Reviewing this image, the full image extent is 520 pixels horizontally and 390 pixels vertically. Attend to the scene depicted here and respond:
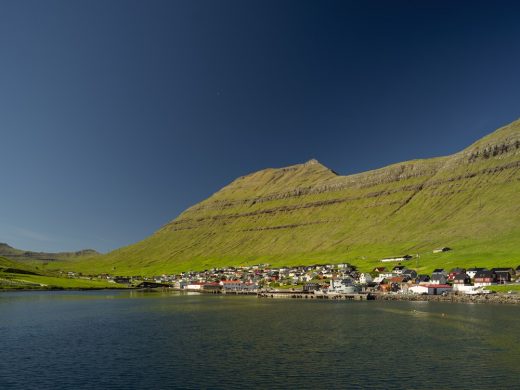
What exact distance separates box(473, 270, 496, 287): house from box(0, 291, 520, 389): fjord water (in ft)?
226

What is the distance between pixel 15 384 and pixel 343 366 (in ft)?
123

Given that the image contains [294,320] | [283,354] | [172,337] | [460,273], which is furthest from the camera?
[460,273]

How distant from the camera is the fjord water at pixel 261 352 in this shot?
47.2m

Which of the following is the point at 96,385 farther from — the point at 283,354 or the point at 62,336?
the point at 62,336

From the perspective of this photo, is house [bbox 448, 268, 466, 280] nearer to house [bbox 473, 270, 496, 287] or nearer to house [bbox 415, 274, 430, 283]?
house [bbox 473, 270, 496, 287]

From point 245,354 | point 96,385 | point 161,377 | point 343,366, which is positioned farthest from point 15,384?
point 343,366

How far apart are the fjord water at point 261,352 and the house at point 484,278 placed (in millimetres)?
68917

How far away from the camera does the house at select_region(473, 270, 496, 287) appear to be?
16725 cm

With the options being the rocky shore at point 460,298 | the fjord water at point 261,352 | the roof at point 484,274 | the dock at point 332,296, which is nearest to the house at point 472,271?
the roof at point 484,274

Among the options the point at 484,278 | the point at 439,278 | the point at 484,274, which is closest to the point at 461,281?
the point at 484,278

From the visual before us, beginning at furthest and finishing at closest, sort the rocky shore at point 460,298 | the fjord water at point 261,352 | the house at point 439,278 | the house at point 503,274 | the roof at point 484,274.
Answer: the house at point 439,278
the roof at point 484,274
the house at point 503,274
the rocky shore at point 460,298
the fjord water at point 261,352

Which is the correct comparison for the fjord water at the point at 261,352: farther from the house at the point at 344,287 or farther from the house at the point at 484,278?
the house at the point at 344,287

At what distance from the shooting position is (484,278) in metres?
169

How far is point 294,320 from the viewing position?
99625 millimetres
